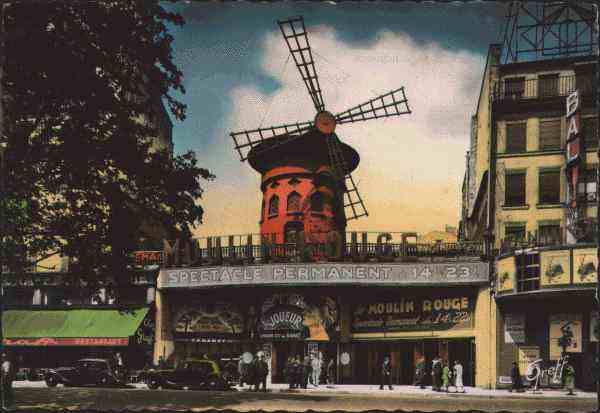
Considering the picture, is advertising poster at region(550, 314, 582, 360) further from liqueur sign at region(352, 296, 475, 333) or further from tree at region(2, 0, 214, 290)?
tree at region(2, 0, 214, 290)

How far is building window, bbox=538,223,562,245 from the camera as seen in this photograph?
36031 millimetres

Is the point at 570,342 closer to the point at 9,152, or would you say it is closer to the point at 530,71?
the point at 530,71

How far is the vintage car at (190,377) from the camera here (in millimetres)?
32688

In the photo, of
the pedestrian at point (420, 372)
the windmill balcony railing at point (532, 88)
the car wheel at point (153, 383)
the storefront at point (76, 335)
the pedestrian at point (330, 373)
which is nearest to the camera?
the car wheel at point (153, 383)

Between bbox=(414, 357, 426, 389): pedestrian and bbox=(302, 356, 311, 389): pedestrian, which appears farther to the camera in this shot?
bbox=(414, 357, 426, 389): pedestrian

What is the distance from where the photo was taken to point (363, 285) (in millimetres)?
39312

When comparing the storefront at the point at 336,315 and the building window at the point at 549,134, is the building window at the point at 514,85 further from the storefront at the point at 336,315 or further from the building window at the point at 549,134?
the storefront at the point at 336,315

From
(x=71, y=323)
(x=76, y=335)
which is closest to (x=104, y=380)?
(x=76, y=335)

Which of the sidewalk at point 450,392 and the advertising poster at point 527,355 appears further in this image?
the advertising poster at point 527,355

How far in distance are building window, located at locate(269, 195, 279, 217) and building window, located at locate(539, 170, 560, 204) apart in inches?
560

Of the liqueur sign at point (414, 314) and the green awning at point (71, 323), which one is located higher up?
the liqueur sign at point (414, 314)

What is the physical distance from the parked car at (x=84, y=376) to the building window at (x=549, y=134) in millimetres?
23533

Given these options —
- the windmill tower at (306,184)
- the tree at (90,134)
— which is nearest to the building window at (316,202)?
the windmill tower at (306,184)

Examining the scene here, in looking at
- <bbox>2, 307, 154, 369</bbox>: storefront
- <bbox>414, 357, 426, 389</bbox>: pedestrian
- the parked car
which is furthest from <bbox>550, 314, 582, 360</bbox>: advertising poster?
<bbox>2, 307, 154, 369</bbox>: storefront
